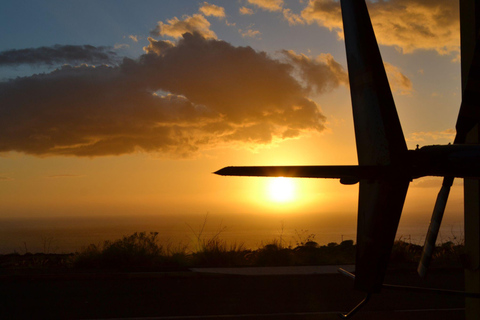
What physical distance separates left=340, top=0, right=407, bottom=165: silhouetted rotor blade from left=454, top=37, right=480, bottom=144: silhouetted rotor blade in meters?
0.51

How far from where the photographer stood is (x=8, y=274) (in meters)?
11.9

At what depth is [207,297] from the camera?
9.72 m

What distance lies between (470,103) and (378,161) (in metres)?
0.85

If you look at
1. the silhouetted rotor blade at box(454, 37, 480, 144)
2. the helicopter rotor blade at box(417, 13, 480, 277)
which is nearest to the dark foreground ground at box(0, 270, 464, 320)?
the helicopter rotor blade at box(417, 13, 480, 277)

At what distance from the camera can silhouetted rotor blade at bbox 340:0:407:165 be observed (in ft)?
13.1

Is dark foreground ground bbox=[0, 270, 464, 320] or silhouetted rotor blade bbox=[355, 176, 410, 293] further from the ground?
silhouetted rotor blade bbox=[355, 176, 410, 293]

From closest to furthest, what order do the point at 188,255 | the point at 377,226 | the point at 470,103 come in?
the point at 470,103 → the point at 377,226 → the point at 188,255

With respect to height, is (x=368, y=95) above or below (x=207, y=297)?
above

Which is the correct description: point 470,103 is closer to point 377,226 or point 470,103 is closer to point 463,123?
point 463,123

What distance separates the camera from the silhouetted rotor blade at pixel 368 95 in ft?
13.1

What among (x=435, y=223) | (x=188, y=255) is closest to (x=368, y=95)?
(x=435, y=223)

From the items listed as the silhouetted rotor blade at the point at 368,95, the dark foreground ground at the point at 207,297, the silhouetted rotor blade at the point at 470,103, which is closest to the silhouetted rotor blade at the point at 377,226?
the silhouetted rotor blade at the point at 368,95

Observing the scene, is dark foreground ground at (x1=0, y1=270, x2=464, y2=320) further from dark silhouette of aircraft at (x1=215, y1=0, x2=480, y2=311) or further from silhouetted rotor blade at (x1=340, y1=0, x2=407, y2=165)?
silhouetted rotor blade at (x1=340, y1=0, x2=407, y2=165)

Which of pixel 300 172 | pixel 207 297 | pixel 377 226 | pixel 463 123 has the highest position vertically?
pixel 463 123
